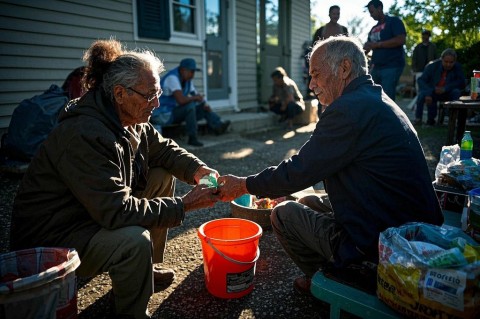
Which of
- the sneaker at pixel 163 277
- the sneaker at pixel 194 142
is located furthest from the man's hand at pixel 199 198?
the sneaker at pixel 194 142

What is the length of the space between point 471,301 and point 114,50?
7.38 feet

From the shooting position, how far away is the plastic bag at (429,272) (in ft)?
4.69

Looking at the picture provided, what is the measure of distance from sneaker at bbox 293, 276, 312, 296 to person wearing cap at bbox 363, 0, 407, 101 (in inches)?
211

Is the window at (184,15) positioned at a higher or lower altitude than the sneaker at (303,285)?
higher

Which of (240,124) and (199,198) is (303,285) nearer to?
(199,198)

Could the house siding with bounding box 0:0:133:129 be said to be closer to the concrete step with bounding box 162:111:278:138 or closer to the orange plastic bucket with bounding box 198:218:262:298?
the concrete step with bounding box 162:111:278:138

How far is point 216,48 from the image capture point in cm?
911

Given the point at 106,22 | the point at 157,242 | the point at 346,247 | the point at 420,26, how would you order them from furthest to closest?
1. the point at 420,26
2. the point at 106,22
3. the point at 157,242
4. the point at 346,247

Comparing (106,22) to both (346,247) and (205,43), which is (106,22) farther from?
(346,247)

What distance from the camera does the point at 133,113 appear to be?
2.32 m

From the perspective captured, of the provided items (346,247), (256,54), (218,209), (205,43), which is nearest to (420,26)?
(256,54)

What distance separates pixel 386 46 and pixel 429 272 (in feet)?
19.3

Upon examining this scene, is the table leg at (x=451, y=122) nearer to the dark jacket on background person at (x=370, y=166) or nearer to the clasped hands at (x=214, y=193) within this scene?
the dark jacket on background person at (x=370, y=166)

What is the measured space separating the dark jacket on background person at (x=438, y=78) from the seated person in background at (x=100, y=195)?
8.75 meters
